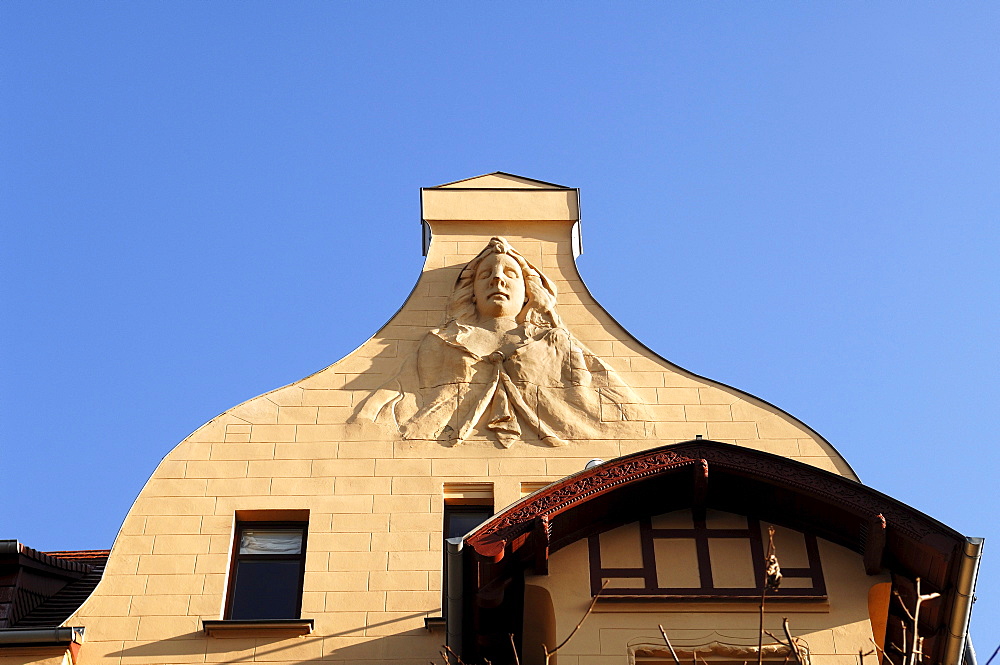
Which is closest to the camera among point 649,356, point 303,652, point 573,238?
point 303,652

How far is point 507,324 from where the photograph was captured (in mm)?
16984

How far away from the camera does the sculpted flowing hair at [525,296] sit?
17125 mm

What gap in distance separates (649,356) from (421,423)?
280cm

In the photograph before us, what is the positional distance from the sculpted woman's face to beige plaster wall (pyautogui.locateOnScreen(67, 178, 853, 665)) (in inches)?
20.4

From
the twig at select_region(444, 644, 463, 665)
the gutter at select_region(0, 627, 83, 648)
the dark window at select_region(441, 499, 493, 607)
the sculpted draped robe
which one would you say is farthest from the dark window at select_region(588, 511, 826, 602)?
the gutter at select_region(0, 627, 83, 648)

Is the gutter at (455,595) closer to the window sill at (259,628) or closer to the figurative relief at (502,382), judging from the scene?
the window sill at (259,628)

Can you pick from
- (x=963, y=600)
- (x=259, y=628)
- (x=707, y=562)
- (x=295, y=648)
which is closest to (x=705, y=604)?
(x=707, y=562)

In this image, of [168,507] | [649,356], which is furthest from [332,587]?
[649,356]

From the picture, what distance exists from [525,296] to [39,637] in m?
6.69

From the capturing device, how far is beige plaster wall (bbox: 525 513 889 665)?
41.1 ft

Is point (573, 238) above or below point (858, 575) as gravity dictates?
above

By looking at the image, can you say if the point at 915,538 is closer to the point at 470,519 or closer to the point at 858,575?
the point at 858,575

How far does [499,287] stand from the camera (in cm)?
1711

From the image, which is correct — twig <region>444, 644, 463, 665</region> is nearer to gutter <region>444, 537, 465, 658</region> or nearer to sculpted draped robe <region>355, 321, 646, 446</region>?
gutter <region>444, 537, 465, 658</region>
